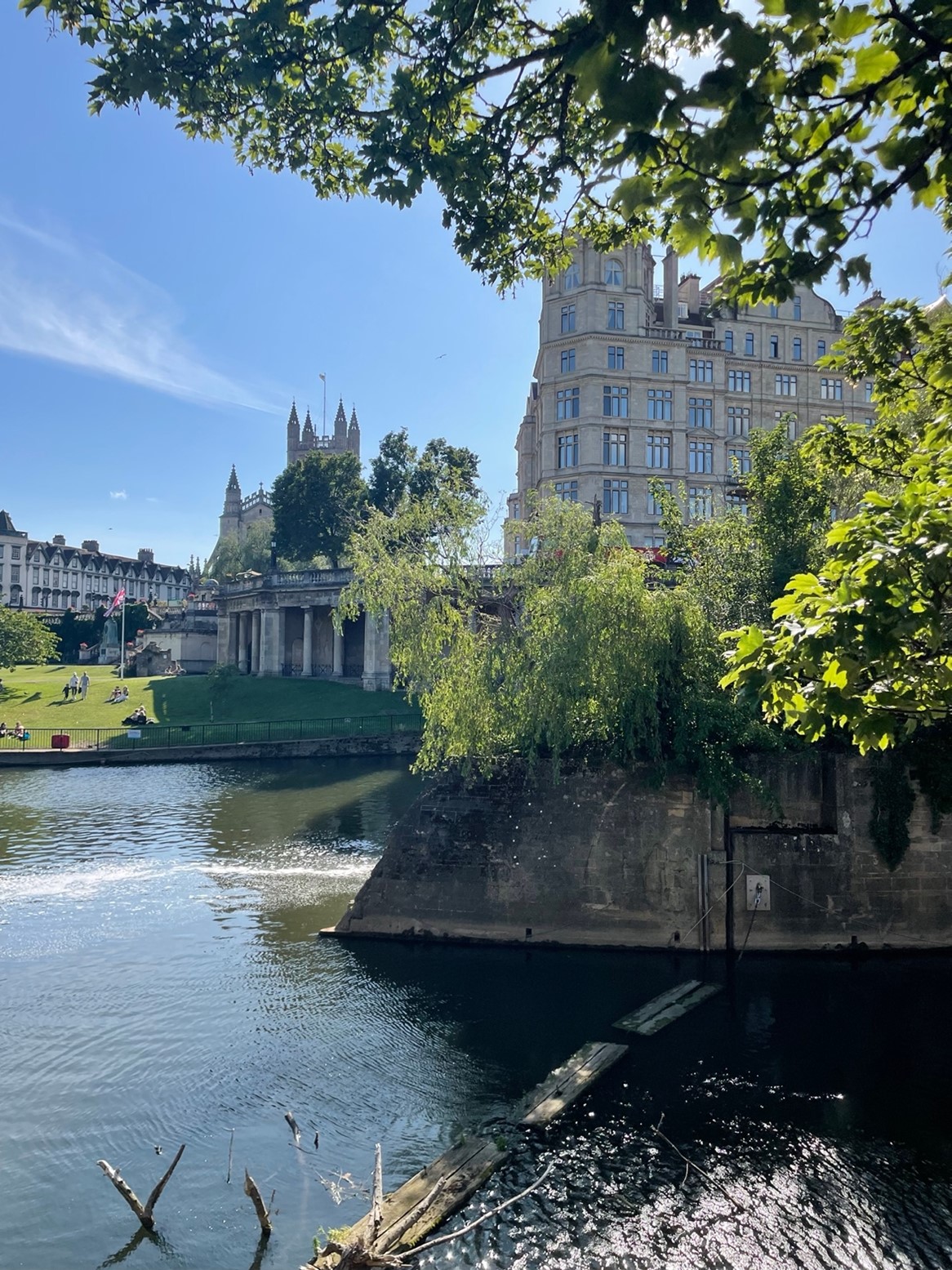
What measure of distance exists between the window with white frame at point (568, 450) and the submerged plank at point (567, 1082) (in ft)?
120

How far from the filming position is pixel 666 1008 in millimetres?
15961

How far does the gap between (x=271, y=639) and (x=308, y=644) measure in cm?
380

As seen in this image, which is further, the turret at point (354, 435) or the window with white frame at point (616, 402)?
the turret at point (354, 435)

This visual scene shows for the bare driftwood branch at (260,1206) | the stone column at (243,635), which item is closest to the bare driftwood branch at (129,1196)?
the bare driftwood branch at (260,1206)

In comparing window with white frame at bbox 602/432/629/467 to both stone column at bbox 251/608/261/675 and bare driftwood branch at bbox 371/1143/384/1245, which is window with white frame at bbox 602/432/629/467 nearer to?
stone column at bbox 251/608/261/675

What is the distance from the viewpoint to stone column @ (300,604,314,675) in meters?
66.6

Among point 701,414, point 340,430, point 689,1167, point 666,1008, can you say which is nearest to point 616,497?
point 701,414

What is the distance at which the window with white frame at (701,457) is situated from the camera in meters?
48.6

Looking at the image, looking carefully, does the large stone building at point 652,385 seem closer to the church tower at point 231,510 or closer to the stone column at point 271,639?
the stone column at point 271,639

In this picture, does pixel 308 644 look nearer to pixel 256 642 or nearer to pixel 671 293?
pixel 256 642

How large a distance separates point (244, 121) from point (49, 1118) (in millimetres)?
13347

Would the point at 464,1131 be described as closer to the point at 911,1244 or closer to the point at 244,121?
the point at 911,1244

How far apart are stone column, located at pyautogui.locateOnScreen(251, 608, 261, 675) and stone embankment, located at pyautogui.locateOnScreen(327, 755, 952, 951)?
5246 centimetres

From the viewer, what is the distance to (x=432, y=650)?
21719 mm
